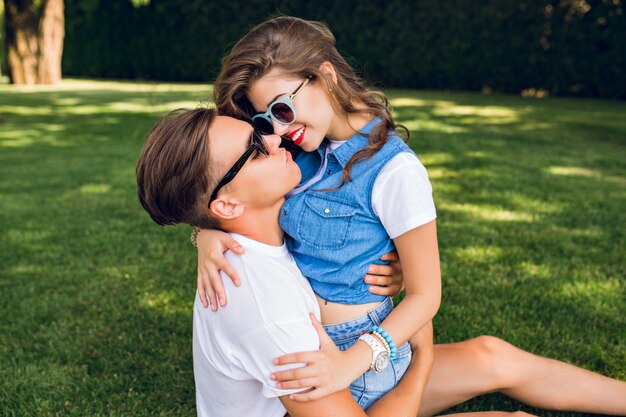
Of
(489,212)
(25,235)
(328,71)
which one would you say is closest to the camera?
(328,71)

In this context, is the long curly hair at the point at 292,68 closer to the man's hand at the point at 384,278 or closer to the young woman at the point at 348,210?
the young woman at the point at 348,210

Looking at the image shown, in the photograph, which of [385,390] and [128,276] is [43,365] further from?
[385,390]

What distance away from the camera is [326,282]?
215 centimetres

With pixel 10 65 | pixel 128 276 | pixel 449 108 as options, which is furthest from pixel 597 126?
pixel 10 65

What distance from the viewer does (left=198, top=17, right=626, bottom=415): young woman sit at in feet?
6.61

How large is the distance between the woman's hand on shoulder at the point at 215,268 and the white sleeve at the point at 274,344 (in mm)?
161

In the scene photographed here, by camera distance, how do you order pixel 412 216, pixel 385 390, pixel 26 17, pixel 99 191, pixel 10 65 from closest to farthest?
pixel 412 216, pixel 385 390, pixel 99 191, pixel 26 17, pixel 10 65

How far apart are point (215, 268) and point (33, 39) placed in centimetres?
1938

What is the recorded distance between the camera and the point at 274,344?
1.74m

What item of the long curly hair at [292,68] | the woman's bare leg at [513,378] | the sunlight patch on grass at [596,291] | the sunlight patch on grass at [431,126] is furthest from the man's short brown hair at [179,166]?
the sunlight patch on grass at [431,126]

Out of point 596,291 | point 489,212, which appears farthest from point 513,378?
point 489,212

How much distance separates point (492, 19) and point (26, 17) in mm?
12777

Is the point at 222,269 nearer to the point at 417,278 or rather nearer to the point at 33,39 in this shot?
the point at 417,278

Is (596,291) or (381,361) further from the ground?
(381,361)
